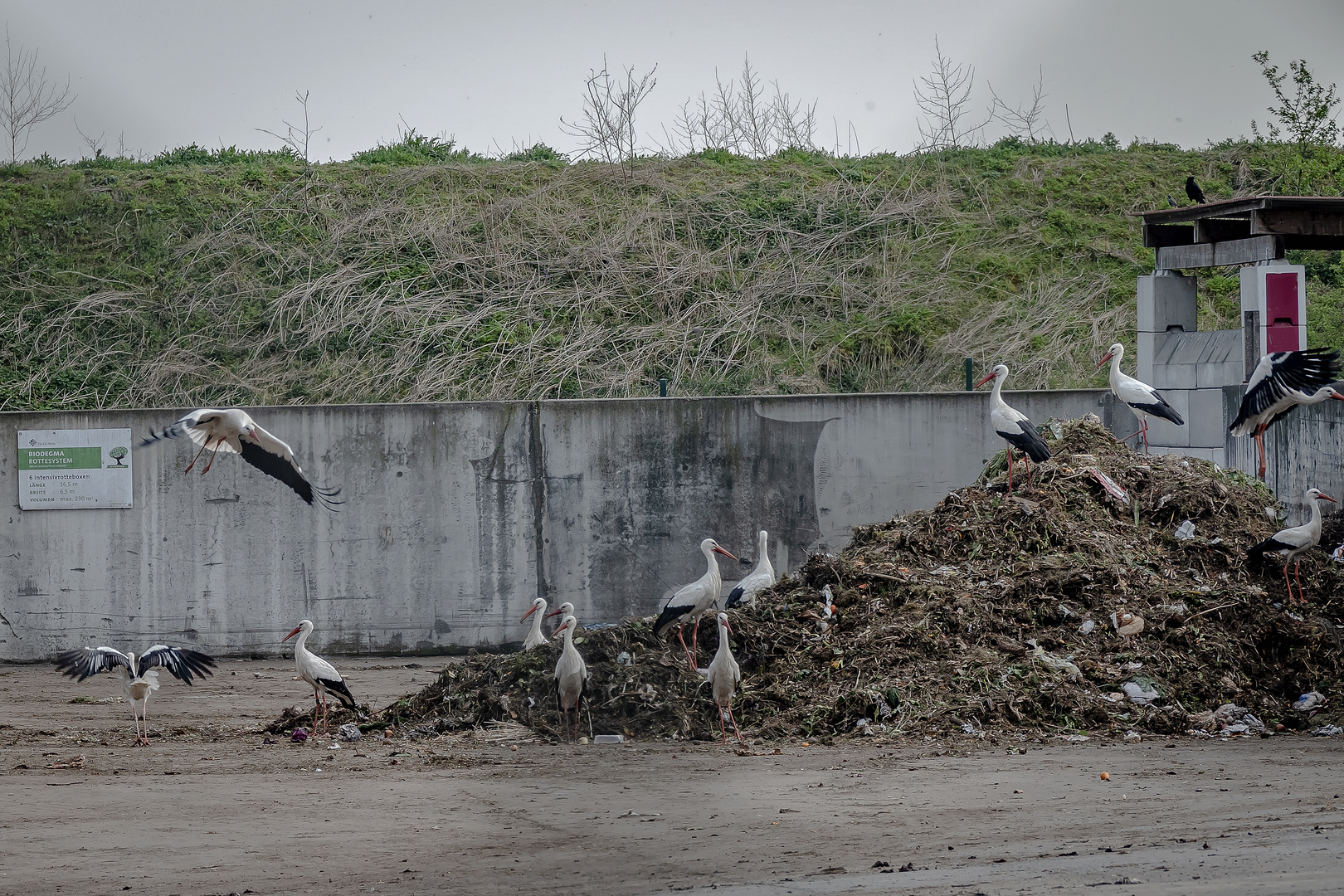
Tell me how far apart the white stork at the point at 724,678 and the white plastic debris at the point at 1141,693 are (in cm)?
274

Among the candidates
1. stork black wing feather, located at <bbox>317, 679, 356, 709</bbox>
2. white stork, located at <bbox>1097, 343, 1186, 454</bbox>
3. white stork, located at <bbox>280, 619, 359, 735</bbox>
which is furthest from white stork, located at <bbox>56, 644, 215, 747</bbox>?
white stork, located at <bbox>1097, 343, 1186, 454</bbox>

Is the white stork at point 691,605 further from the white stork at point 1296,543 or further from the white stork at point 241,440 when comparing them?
the white stork at point 1296,543

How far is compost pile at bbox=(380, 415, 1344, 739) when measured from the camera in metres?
8.11

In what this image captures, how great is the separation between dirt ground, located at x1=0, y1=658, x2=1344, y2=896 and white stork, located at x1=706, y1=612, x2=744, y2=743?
425 mm

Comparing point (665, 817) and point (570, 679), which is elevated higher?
point (570, 679)

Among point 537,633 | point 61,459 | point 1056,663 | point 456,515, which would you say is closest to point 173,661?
point 537,633

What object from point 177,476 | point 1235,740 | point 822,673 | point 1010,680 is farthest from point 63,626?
point 1235,740

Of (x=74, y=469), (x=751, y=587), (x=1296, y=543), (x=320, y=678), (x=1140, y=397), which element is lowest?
(x=320, y=678)

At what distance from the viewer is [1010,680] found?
26.9 feet

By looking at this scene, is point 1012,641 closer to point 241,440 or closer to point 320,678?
point 320,678

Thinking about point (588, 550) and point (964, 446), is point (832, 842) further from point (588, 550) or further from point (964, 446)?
point (964, 446)

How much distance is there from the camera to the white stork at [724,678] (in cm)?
801

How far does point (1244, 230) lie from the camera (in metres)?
12.3

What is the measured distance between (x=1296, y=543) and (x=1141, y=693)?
1.88 meters
